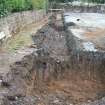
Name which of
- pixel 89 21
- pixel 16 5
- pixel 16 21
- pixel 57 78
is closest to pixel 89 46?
pixel 57 78

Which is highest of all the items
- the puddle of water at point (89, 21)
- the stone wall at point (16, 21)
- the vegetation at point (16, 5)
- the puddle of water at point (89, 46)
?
the vegetation at point (16, 5)

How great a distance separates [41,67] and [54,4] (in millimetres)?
36650

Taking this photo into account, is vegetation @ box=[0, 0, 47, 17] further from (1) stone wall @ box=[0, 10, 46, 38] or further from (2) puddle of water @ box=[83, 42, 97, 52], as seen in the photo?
(2) puddle of water @ box=[83, 42, 97, 52]

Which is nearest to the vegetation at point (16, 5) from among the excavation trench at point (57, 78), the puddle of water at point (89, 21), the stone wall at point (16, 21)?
the stone wall at point (16, 21)

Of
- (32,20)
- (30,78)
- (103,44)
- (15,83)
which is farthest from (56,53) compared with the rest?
(32,20)

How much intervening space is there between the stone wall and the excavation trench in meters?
3.31

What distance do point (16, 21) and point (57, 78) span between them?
10028 mm

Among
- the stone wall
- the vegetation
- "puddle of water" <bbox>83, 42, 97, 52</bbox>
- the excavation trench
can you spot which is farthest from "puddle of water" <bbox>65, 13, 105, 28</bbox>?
the excavation trench

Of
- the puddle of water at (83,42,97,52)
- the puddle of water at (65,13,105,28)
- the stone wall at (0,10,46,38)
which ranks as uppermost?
the stone wall at (0,10,46,38)

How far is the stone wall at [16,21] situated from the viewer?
19062mm

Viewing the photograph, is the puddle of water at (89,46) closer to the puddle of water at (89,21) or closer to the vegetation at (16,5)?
the vegetation at (16,5)

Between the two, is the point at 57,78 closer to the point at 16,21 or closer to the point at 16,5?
the point at 16,21

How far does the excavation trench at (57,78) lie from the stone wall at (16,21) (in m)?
3.31

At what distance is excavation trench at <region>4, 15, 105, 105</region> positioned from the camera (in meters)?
11.0
